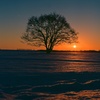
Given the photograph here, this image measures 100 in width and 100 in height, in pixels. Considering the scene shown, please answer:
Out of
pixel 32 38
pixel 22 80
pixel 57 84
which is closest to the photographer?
pixel 57 84

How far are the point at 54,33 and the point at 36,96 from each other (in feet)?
193

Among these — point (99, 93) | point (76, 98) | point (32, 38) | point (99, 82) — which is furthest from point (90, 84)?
point (32, 38)

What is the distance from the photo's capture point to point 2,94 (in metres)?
10.1

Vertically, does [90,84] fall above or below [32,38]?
below

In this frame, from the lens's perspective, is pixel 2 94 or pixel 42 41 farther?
pixel 42 41

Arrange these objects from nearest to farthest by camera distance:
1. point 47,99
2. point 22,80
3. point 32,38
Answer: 1. point 47,99
2. point 22,80
3. point 32,38

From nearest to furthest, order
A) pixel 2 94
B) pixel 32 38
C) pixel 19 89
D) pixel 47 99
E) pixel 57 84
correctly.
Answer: pixel 47 99, pixel 2 94, pixel 19 89, pixel 57 84, pixel 32 38

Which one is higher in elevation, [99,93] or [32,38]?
[32,38]

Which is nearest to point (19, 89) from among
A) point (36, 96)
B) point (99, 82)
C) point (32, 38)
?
point (36, 96)

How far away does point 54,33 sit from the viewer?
68.4 m

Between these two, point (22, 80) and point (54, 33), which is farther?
point (54, 33)

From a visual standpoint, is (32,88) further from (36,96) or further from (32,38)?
(32,38)

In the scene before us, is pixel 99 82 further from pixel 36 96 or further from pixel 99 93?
pixel 36 96

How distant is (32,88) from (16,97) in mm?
1861
